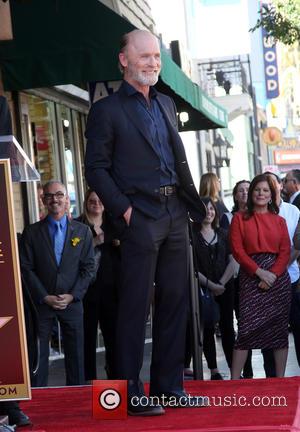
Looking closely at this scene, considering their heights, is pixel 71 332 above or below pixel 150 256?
below

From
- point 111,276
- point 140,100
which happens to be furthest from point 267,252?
point 140,100

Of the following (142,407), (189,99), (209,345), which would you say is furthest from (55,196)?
(189,99)

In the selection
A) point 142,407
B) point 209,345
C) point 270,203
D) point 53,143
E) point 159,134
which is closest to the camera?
point 142,407

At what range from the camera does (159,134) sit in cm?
637

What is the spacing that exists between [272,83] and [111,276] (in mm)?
59787

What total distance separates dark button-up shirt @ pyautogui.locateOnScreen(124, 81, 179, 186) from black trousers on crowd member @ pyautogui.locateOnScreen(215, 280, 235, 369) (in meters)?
5.15

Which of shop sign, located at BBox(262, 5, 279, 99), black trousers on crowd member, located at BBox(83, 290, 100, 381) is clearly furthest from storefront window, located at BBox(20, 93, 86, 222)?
shop sign, located at BBox(262, 5, 279, 99)

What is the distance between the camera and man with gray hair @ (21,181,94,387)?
382 inches

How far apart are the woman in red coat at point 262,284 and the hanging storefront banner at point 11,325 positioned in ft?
14.9

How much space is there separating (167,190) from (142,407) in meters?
1.18

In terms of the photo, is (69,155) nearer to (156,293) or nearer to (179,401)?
(156,293)

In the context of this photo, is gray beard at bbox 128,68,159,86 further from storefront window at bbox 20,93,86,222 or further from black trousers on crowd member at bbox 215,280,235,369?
storefront window at bbox 20,93,86,222

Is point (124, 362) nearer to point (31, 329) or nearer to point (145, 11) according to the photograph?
point (31, 329)

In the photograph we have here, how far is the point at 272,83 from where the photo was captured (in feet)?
227
